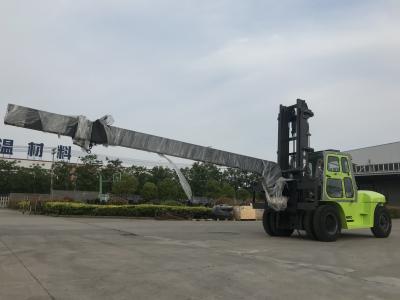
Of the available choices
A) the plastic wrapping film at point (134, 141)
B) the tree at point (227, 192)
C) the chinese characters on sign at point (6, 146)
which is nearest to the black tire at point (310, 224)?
the plastic wrapping film at point (134, 141)

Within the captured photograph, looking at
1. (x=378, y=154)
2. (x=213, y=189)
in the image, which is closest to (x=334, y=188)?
(x=378, y=154)

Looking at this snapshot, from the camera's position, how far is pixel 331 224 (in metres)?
15.8

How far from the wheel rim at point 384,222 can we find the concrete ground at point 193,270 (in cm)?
394


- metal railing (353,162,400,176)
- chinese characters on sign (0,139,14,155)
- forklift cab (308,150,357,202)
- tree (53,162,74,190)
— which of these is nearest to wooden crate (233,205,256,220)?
metal railing (353,162,400,176)

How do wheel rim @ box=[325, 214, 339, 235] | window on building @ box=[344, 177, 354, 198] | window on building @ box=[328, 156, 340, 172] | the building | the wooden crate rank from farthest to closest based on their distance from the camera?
the building < the wooden crate < window on building @ box=[344, 177, 354, 198] < window on building @ box=[328, 156, 340, 172] < wheel rim @ box=[325, 214, 339, 235]

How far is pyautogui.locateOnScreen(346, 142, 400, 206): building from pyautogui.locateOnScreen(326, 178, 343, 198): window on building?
2805 cm

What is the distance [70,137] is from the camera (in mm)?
12430

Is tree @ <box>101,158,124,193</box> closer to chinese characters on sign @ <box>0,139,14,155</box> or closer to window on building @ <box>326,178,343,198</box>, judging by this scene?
chinese characters on sign @ <box>0,139,14,155</box>

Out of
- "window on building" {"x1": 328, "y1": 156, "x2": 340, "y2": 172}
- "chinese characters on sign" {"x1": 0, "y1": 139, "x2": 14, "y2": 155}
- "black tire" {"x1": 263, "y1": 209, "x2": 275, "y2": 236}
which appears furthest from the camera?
"chinese characters on sign" {"x1": 0, "y1": 139, "x2": 14, "y2": 155}

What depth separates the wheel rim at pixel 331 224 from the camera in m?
15.7

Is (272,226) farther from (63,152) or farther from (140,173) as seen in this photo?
(140,173)

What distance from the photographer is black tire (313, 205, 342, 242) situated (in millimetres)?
15336

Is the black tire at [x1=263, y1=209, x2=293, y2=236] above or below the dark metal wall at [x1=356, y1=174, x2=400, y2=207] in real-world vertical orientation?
below

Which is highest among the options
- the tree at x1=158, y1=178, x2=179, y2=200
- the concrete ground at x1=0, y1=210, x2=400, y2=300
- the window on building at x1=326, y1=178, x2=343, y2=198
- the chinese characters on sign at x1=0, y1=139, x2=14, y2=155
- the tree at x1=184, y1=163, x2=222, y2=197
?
the chinese characters on sign at x1=0, y1=139, x2=14, y2=155
